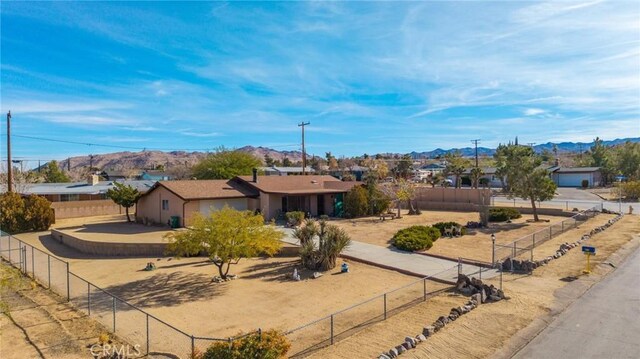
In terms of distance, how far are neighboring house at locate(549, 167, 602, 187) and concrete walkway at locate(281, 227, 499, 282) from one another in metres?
66.1

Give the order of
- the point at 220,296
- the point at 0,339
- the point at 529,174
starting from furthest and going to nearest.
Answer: the point at 529,174, the point at 220,296, the point at 0,339

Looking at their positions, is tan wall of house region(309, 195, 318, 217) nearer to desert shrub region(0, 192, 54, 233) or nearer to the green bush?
the green bush

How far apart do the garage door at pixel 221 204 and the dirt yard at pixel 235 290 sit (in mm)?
9288

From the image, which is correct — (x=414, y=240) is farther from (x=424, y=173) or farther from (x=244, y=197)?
(x=424, y=173)

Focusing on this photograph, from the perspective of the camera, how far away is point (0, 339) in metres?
13.4

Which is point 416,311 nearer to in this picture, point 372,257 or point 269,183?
point 372,257

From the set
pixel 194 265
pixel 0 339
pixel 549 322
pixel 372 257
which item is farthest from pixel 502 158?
pixel 0 339

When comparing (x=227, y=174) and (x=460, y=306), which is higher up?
(x=227, y=174)

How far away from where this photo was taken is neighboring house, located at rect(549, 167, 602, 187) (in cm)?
7588

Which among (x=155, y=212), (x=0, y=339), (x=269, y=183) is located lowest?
(x=0, y=339)

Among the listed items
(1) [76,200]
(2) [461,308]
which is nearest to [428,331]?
(2) [461,308]

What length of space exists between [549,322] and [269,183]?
29163 mm

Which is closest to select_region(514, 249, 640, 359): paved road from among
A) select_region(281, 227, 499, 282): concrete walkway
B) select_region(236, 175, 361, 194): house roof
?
select_region(281, 227, 499, 282): concrete walkway

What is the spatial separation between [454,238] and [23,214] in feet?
119
